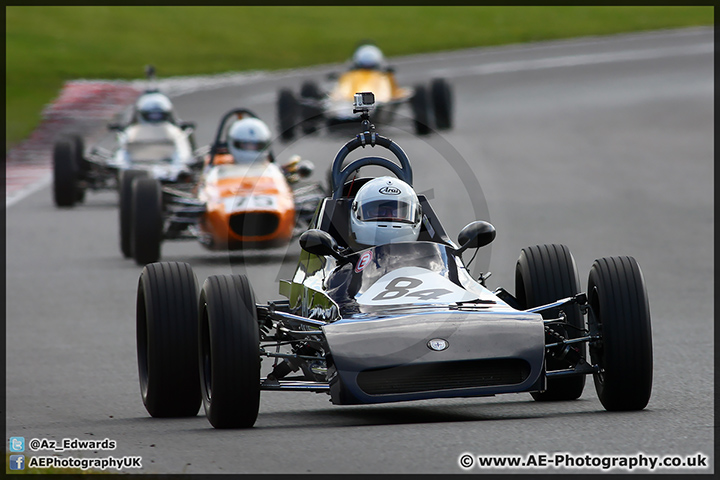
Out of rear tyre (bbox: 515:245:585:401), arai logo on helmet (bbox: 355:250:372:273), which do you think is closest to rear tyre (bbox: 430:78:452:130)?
rear tyre (bbox: 515:245:585:401)

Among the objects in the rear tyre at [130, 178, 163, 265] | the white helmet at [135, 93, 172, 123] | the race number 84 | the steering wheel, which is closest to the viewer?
the race number 84

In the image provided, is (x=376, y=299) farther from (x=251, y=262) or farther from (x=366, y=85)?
(x=366, y=85)

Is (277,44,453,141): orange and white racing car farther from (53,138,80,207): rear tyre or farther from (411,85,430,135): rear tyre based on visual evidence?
(53,138,80,207): rear tyre

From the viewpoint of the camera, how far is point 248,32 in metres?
54.0

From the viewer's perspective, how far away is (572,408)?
28.0 feet

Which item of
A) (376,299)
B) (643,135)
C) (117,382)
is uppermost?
(643,135)

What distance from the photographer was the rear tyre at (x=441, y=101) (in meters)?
28.9

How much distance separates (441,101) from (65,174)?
988 centimetres

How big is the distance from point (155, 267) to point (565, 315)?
8.45ft

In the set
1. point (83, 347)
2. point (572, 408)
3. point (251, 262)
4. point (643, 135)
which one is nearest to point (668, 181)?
point (643, 135)

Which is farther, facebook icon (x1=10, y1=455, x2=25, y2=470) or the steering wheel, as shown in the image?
the steering wheel

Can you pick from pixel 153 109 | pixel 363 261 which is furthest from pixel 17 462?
pixel 153 109

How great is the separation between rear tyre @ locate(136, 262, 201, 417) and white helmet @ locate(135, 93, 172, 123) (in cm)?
1388

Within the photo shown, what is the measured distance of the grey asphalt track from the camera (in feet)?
23.6
